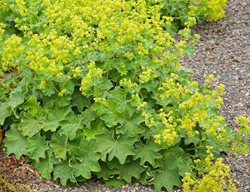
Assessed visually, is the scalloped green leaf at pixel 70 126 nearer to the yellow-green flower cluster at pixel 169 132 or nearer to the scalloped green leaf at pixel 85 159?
the scalloped green leaf at pixel 85 159

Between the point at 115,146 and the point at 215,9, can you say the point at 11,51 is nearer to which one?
the point at 115,146

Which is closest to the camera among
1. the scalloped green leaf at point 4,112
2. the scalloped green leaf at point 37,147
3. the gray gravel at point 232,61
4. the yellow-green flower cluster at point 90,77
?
the yellow-green flower cluster at point 90,77

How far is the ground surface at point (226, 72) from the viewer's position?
3.90m

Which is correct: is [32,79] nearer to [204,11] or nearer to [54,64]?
[54,64]

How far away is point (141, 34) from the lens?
14.5 ft

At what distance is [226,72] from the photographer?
5297mm

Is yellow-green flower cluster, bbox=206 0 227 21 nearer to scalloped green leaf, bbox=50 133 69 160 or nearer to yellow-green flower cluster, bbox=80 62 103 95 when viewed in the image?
yellow-green flower cluster, bbox=80 62 103 95

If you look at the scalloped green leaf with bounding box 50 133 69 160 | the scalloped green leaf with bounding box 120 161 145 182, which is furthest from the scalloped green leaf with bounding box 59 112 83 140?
the scalloped green leaf with bounding box 120 161 145 182

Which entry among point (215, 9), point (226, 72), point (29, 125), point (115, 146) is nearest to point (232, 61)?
point (226, 72)

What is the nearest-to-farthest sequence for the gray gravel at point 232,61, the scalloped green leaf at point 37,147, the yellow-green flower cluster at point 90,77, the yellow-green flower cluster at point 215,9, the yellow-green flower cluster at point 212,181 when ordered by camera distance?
the yellow-green flower cluster at point 212,181 < the yellow-green flower cluster at point 90,77 < the scalloped green leaf at point 37,147 < the gray gravel at point 232,61 < the yellow-green flower cluster at point 215,9

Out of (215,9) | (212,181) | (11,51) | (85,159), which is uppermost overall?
(11,51)

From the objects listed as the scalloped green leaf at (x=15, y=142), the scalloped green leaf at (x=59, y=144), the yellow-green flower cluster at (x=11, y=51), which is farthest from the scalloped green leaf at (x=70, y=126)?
the yellow-green flower cluster at (x=11, y=51)

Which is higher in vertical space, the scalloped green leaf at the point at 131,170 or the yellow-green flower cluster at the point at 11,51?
the yellow-green flower cluster at the point at 11,51

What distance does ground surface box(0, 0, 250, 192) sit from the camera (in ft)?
12.8
